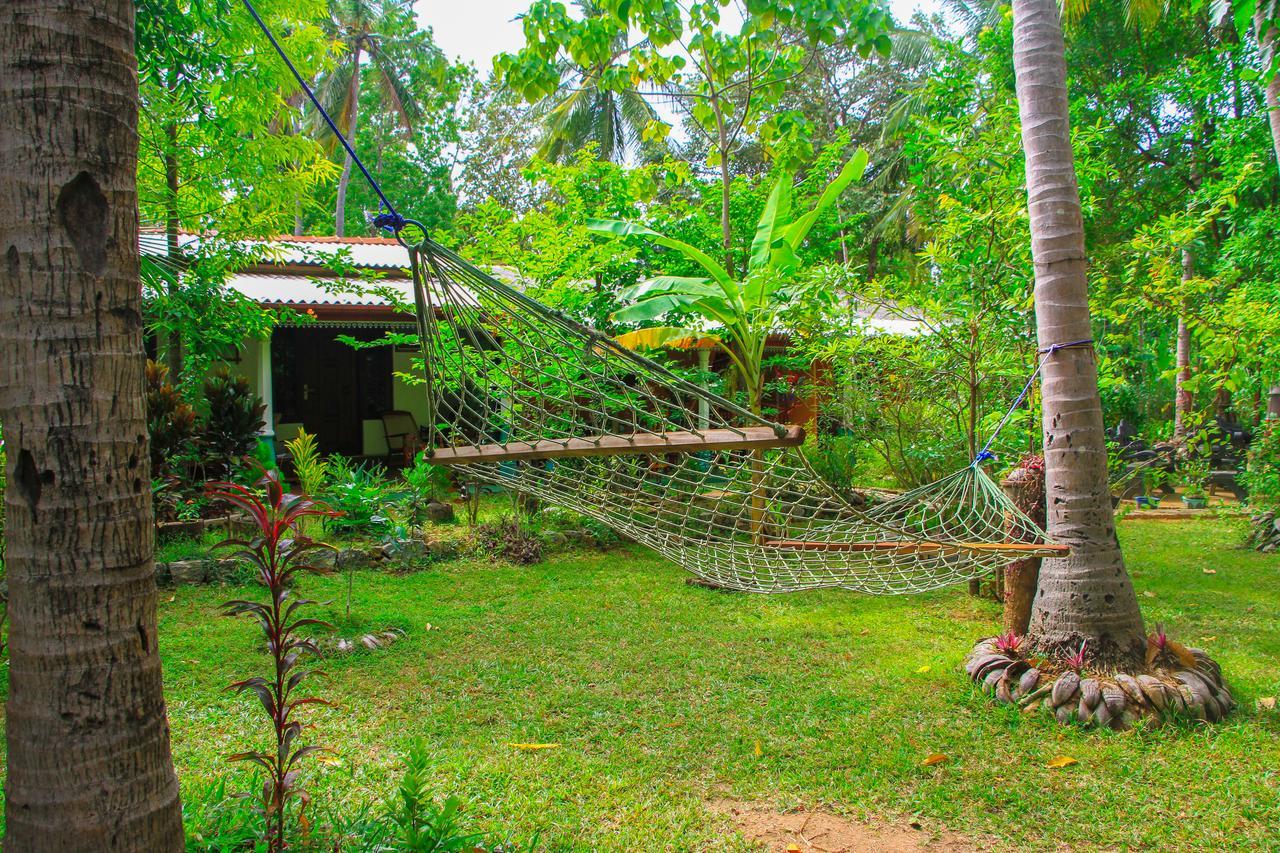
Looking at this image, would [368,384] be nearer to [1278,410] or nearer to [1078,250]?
[1078,250]

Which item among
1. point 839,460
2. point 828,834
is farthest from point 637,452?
point 839,460

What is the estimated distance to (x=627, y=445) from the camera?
2.06 m

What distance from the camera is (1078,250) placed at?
302 centimetres

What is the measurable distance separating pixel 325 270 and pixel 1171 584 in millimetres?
8011

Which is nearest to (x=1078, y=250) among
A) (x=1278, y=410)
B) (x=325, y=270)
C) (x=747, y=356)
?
(x=747, y=356)

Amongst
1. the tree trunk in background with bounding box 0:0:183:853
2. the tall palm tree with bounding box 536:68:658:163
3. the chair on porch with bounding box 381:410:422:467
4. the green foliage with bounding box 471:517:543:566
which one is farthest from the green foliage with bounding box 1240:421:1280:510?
the tall palm tree with bounding box 536:68:658:163

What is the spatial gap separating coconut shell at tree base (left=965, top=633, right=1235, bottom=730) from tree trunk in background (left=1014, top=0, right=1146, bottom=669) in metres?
0.08

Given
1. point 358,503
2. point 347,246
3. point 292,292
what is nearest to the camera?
point 358,503

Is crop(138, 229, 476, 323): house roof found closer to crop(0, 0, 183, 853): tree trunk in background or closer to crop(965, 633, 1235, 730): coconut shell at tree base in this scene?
crop(0, 0, 183, 853): tree trunk in background

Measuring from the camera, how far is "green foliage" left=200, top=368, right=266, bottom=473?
5.93m

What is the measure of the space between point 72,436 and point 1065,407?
3.06m

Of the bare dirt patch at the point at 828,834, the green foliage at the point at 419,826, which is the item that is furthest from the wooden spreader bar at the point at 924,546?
the green foliage at the point at 419,826

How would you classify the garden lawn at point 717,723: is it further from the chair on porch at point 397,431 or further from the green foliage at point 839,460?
the chair on porch at point 397,431

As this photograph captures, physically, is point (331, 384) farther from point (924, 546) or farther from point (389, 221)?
point (924, 546)
